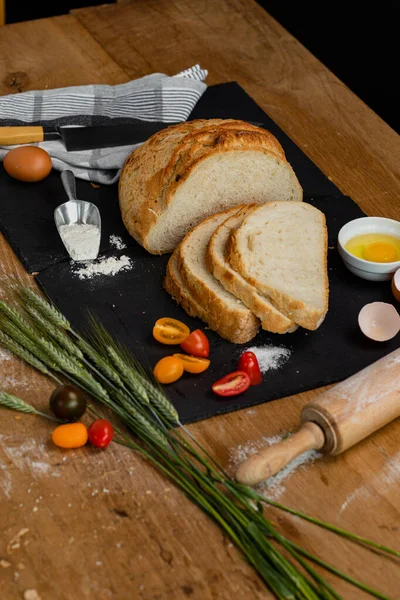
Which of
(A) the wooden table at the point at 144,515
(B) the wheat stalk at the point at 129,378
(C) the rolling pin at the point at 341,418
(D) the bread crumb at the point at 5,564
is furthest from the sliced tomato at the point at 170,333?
(D) the bread crumb at the point at 5,564

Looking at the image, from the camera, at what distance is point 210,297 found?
10.8ft

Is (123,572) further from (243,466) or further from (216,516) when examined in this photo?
(243,466)

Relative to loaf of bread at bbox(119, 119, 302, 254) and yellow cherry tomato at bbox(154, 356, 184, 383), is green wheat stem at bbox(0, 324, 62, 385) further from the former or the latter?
loaf of bread at bbox(119, 119, 302, 254)

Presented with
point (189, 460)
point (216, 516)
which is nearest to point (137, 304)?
point (189, 460)

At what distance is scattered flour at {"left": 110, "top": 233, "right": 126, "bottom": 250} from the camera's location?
3789 millimetres

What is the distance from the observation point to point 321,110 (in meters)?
4.73

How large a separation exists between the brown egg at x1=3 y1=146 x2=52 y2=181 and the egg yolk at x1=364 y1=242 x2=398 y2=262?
1591 mm

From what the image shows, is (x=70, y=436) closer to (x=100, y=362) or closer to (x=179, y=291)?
(x=100, y=362)

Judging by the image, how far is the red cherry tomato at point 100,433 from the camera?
9.12ft

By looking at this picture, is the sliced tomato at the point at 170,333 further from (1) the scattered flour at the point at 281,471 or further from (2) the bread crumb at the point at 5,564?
(2) the bread crumb at the point at 5,564

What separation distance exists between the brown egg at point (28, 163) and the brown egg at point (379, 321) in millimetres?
1712

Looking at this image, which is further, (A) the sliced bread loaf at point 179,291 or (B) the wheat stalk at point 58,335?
(A) the sliced bread loaf at point 179,291

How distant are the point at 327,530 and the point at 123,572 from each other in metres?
0.63

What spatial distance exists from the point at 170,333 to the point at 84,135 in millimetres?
1509
